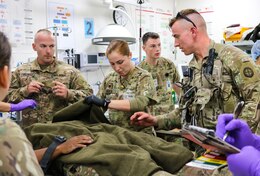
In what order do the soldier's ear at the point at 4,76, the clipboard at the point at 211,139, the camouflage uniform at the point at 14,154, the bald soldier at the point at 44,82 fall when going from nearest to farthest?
the camouflage uniform at the point at 14,154
the soldier's ear at the point at 4,76
the clipboard at the point at 211,139
the bald soldier at the point at 44,82

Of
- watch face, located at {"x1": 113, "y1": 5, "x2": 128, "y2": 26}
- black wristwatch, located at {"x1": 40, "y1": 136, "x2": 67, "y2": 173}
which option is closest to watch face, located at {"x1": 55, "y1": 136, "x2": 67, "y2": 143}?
black wristwatch, located at {"x1": 40, "y1": 136, "x2": 67, "y2": 173}

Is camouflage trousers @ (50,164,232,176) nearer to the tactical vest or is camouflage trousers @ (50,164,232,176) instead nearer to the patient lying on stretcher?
the patient lying on stretcher

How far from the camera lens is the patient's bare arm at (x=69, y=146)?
57.3 inches

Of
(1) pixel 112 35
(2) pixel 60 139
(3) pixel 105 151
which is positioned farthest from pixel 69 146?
(1) pixel 112 35

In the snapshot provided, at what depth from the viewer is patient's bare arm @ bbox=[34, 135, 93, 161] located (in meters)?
1.46

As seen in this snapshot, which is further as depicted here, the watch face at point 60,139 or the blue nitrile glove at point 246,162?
the watch face at point 60,139

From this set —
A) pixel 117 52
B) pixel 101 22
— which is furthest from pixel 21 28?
pixel 117 52

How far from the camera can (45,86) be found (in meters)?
2.46

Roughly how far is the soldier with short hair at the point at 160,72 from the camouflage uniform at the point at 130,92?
3.83ft

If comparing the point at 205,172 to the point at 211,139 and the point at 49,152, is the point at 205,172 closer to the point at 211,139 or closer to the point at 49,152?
the point at 211,139

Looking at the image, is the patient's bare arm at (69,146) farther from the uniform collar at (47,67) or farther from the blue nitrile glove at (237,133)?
the uniform collar at (47,67)

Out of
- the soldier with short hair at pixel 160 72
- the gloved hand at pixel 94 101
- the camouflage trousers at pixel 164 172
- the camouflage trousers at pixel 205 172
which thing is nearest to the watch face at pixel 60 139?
the camouflage trousers at pixel 164 172

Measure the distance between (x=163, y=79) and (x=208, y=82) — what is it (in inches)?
62.5

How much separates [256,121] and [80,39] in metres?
2.78
